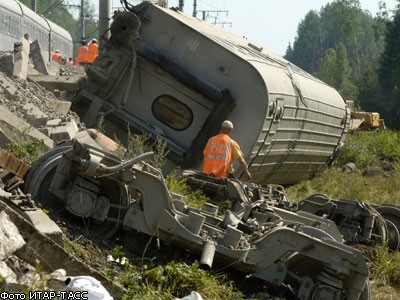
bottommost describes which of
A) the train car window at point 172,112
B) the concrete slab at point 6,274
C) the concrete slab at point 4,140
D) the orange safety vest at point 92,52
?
the orange safety vest at point 92,52

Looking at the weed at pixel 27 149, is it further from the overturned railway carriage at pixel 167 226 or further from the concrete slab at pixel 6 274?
the concrete slab at pixel 6 274

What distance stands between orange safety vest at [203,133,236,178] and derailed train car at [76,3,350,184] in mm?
1084

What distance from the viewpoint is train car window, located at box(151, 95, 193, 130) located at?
13.6 meters

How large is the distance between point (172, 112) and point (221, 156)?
1.95 meters

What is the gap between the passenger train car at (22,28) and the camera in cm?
2931

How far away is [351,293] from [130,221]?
1.81 metres

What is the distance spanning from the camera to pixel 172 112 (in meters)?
13.7

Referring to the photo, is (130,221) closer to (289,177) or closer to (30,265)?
(30,265)

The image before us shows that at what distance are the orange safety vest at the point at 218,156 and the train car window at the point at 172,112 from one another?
1.53 m

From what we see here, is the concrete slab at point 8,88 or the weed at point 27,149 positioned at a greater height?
the concrete slab at point 8,88

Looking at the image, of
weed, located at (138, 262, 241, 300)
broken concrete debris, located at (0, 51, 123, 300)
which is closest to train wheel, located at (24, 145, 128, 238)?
broken concrete debris, located at (0, 51, 123, 300)

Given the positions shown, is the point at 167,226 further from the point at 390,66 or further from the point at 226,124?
the point at 390,66

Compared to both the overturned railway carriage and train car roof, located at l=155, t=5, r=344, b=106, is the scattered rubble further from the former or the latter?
the overturned railway carriage

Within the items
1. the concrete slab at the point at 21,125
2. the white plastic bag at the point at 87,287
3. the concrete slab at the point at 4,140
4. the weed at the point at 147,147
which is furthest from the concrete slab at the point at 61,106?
the white plastic bag at the point at 87,287
